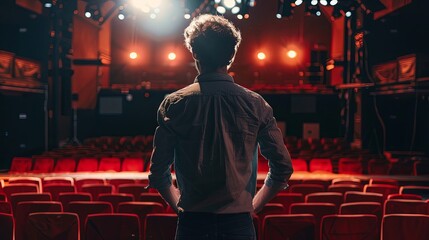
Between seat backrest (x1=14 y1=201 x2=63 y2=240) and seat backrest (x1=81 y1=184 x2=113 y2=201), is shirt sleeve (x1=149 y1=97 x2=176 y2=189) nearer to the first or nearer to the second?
seat backrest (x1=14 y1=201 x2=63 y2=240)

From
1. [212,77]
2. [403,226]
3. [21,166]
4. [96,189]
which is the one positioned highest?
[212,77]

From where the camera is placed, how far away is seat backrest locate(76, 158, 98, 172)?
12639 millimetres

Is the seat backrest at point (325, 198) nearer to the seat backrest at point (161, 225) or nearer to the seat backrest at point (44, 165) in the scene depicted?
the seat backrest at point (161, 225)

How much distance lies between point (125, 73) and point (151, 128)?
165 inches

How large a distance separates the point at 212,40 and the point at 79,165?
11579mm

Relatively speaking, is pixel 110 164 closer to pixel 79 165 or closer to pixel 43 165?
pixel 79 165

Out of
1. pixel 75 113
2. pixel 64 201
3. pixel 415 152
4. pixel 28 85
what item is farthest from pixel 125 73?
pixel 64 201

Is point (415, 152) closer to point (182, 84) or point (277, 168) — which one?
point (182, 84)

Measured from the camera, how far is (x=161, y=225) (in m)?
4.34

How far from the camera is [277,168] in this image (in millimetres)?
1816

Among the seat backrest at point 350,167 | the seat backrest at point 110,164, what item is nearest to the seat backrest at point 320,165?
the seat backrest at point 350,167

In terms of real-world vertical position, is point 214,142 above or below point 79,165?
above

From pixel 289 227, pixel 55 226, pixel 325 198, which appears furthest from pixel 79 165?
pixel 289 227

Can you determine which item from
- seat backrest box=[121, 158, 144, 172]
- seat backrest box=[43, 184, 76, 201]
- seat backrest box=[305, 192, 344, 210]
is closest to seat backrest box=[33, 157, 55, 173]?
seat backrest box=[121, 158, 144, 172]
